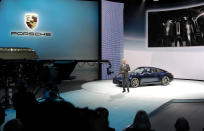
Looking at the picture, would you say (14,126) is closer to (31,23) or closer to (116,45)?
(31,23)

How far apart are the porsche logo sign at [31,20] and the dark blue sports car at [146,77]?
559 cm

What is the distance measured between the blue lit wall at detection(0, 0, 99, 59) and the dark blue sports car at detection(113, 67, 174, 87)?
13.6 feet

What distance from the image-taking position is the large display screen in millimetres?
13059

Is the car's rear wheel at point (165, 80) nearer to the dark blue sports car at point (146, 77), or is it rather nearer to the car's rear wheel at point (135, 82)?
the dark blue sports car at point (146, 77)

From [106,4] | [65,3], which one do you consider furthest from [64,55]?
[106,4]

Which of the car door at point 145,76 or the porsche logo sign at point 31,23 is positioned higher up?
the porsche logo sign at point 31,23

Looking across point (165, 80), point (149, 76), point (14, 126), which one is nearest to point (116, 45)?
point (149, 76)

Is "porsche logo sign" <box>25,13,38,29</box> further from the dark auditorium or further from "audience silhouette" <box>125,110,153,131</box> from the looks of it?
"audience silhouette" <box>125,110,153,131</box>

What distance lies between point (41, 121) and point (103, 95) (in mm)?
7168

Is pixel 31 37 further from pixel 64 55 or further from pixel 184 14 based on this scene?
pixel 184 14

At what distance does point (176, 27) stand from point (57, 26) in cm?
785

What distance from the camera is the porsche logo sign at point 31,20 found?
38.1 feet

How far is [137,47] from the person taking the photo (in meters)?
15.1

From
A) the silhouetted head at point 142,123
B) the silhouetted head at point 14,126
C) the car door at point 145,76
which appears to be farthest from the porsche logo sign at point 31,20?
the silhouetted head at point 14,126
